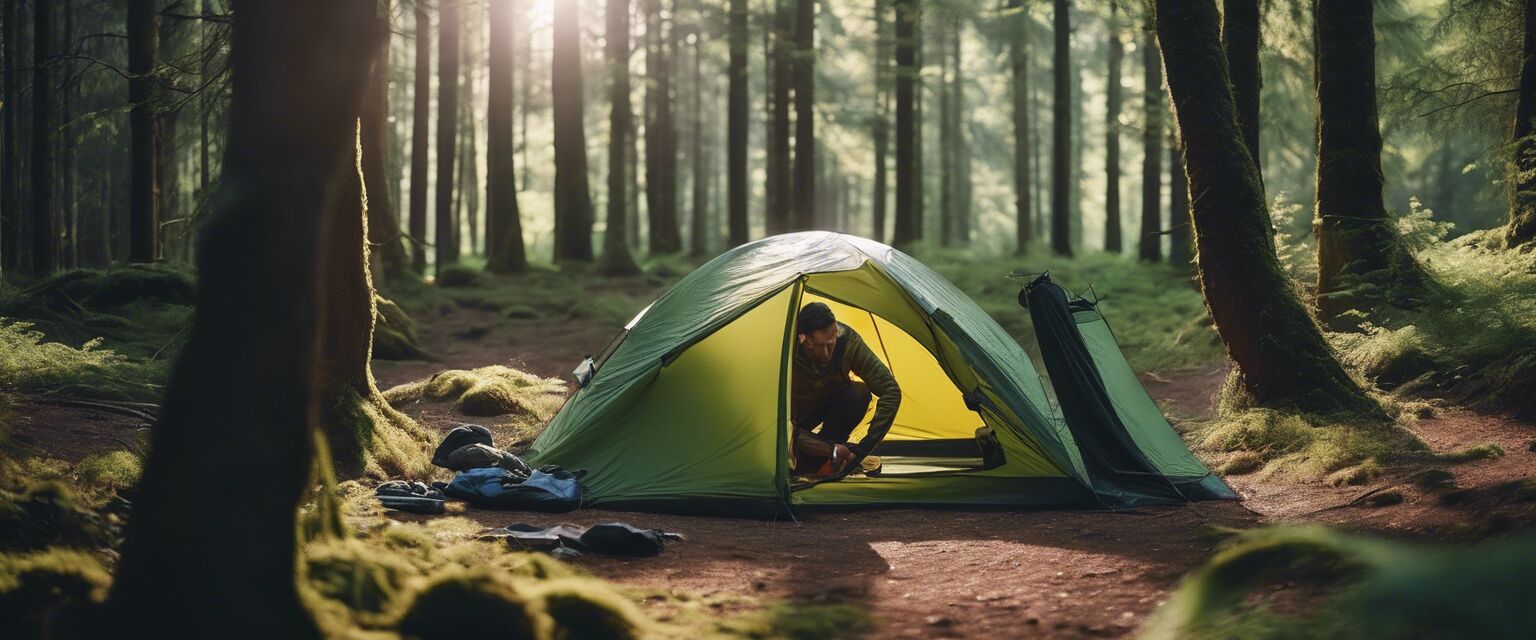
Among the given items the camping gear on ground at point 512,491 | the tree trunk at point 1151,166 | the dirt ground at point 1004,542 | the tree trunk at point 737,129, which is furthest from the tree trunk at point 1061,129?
the camping gear on ground at point 512,491

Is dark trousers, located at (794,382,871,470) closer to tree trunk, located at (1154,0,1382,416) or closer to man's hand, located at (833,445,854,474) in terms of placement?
man's hand, located at (833,445,854,474)

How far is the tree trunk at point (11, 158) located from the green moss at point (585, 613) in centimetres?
1607

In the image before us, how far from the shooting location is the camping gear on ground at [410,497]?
20.4ft

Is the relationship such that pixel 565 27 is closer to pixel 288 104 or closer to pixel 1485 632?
pixel 288 104

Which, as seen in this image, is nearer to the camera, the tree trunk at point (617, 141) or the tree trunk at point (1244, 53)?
the tree trunk at point (1244, 53)

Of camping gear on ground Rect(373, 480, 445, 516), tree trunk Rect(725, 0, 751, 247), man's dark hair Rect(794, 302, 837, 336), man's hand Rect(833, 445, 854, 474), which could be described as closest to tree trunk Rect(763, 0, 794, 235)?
tree trunk Rect(725, 0, 751, 247)

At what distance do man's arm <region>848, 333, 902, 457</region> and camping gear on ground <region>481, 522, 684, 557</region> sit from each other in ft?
6.91

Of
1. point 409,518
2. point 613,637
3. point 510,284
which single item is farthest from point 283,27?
point 510,284

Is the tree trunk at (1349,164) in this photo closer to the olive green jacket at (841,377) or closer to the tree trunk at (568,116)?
the olive green jacket at (841,377)

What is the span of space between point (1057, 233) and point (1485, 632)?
22721 mm

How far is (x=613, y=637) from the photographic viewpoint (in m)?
3.79

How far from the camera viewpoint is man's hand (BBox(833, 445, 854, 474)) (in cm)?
753

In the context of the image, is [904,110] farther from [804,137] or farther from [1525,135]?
[1525,135]

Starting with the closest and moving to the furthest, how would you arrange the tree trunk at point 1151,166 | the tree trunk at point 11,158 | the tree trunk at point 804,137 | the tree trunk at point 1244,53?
the tree trunk at point 1244,53 → the tree trunk at point 11,158 → the tree trunk at point 804,137 → the tree trunk at point 1151,166
